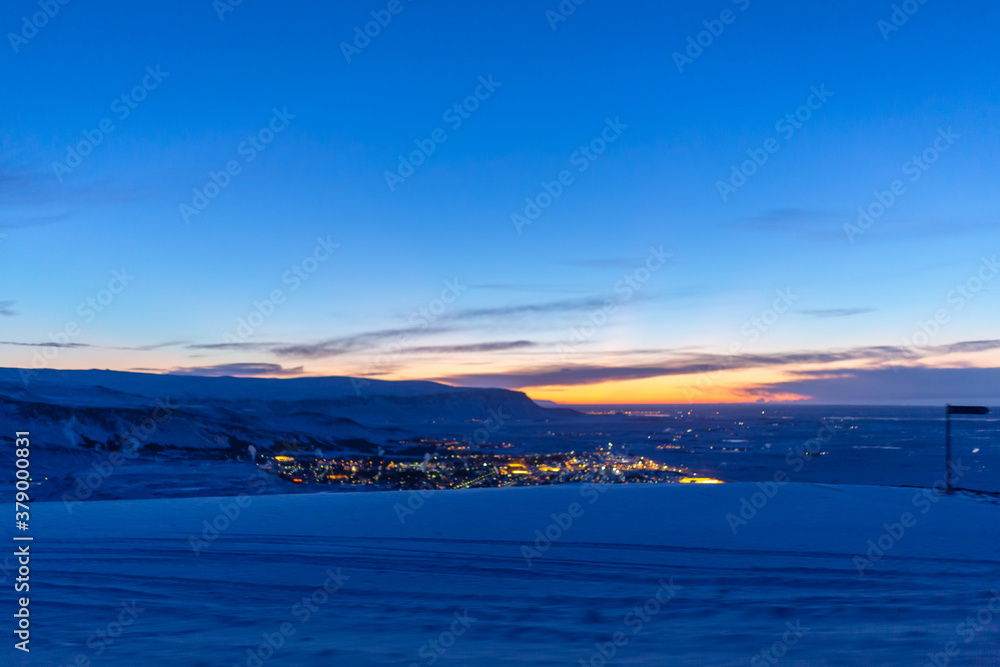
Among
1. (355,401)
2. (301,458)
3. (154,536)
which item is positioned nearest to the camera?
(154,536)

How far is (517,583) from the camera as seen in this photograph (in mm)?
5164

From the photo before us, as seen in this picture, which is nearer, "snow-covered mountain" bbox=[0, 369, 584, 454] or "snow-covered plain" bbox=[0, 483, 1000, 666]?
"snow-covered plain" bbox=[0, 483, 1000, 666]

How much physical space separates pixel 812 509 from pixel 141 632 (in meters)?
7.09

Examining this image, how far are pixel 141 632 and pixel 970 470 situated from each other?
40189mm

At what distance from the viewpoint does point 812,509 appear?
8.13 meters

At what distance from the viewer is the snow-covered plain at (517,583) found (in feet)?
12.2

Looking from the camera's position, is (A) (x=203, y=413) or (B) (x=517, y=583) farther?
(A) (x=203, y=413)

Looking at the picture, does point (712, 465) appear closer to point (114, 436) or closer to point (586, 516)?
point (114, 436)

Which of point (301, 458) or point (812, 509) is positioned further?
point (301, 458)

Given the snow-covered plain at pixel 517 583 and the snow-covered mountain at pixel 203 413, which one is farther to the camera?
the snow-covered mountain at pixel 203 413

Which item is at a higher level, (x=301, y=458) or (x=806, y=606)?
(x=806, y=606)

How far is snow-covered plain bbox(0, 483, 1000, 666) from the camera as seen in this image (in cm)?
373

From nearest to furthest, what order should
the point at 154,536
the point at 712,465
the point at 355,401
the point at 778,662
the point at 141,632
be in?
1. the point at 778,662
2. the point at 141,632
3. the point at 154,536
4. the point at 712,465
5. the point at 355,401

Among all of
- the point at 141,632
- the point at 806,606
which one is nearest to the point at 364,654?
the point at 141,632
